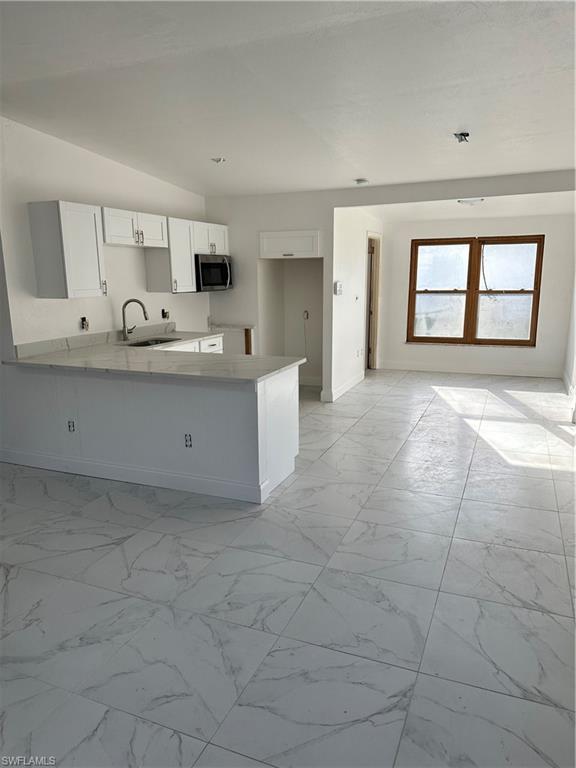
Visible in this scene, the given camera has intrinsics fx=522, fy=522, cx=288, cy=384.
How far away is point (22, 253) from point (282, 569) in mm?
2989

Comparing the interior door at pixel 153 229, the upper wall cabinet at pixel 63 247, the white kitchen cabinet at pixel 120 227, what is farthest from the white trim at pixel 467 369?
the upper wall cabinet at pixel 63 247

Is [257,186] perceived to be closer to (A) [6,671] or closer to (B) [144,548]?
(B) [144,548]

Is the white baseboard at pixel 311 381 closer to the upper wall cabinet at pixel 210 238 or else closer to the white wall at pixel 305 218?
the white wall at pixel 305 218

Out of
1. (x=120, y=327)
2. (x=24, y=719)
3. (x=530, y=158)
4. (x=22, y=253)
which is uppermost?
(x=530, y=158)

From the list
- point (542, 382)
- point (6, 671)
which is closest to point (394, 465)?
point (6, 671)

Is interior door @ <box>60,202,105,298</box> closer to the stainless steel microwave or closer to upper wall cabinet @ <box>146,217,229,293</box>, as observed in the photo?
upper wall cabinet @ <box>146,217,229,293</box>

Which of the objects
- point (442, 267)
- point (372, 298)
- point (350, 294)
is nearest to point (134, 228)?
point (350, 294)

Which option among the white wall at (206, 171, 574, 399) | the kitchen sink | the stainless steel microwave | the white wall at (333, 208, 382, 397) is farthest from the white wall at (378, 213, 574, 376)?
the kitchen sink

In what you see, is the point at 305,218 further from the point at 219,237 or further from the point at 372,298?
the point at 372,298

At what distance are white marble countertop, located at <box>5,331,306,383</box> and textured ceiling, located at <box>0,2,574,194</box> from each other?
168 cm

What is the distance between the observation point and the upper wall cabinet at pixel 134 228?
14.1 feet

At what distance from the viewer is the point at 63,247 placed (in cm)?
386

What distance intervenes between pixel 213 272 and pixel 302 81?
297 cm

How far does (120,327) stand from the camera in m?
4.87
